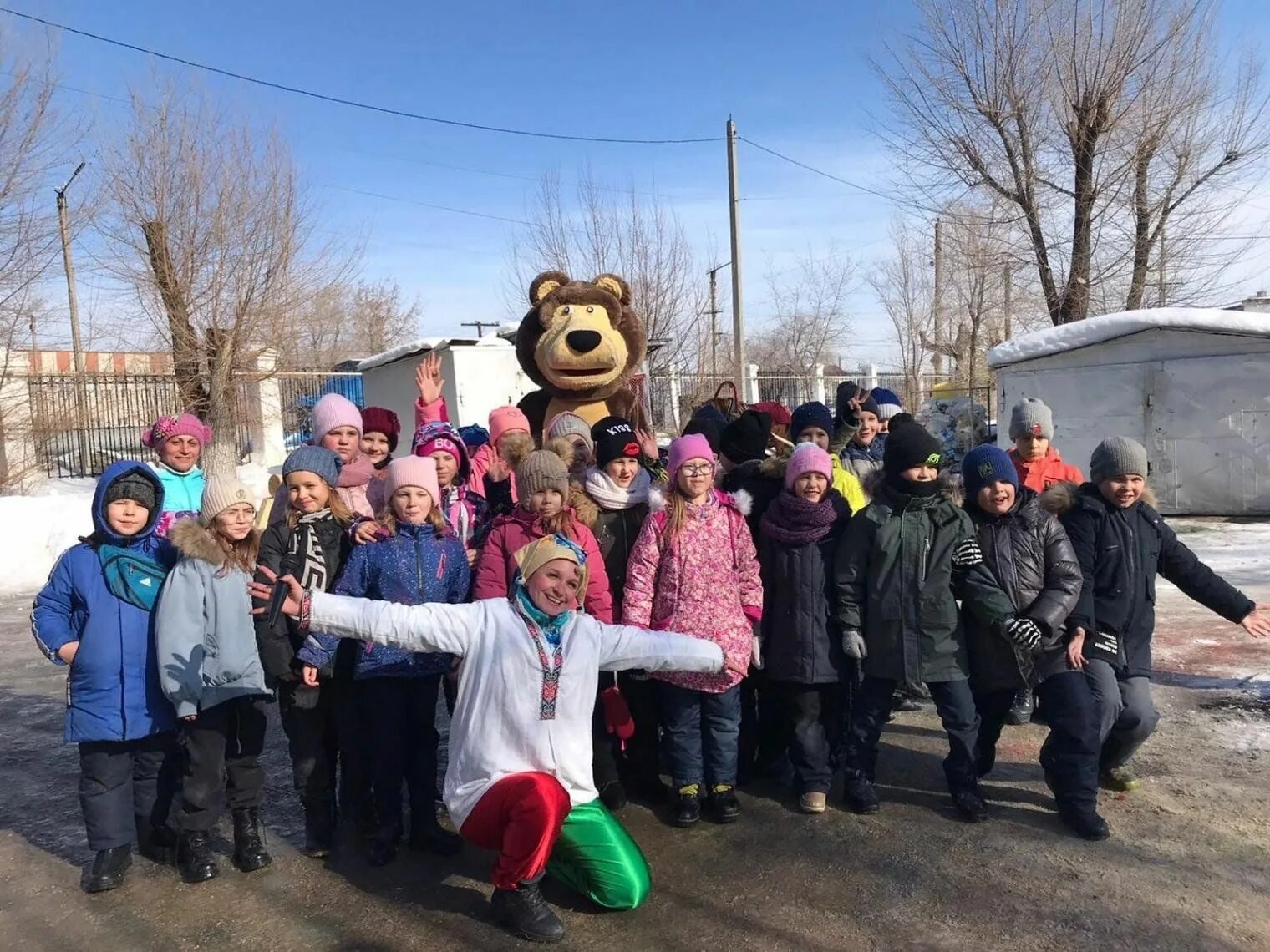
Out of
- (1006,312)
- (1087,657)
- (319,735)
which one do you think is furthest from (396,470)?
(1006,312)

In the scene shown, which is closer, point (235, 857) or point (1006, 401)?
point (235, 857)

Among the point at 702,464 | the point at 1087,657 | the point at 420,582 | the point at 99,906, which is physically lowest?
the point at 99,906

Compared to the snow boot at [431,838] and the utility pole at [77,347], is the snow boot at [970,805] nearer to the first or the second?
the snow boot at [431,838]

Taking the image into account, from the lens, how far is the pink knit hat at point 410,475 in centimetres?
354

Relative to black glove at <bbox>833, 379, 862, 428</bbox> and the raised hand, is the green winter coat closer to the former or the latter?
black glove at <bbox>833, 379, 862, 428</bbox>

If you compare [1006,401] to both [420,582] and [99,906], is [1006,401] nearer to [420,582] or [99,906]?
[420,582]

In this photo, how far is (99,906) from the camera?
126 inches

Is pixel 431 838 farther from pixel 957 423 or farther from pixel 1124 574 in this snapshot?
pixel 957 423

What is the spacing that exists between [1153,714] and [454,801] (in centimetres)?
289

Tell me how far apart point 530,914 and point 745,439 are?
247cm

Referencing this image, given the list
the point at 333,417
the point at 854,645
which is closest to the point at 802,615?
the point at 854,645

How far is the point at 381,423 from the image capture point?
464 centimetres

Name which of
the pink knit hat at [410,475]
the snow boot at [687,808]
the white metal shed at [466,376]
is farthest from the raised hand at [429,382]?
the white metal shed at [466,376]

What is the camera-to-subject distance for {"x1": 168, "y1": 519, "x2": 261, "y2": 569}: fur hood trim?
3363 mm
